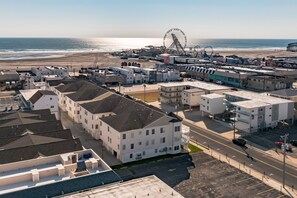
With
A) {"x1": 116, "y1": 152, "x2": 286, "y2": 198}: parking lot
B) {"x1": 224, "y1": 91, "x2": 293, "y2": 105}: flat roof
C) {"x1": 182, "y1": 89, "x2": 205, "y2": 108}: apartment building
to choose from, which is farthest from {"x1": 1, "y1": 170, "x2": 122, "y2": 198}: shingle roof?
{"x1": 182, "y1": 89, "x2": 205, "y2": 108}: apartment building

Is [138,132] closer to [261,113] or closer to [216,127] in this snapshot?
[216,127]

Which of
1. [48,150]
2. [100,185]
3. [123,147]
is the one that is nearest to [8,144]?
[48,150]

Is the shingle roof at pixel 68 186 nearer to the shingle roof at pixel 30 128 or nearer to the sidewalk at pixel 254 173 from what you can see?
the shingle roof at pixel 30 128

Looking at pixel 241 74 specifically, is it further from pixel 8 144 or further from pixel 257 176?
pixel 8 144

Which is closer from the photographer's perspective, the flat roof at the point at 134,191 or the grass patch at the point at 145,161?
the flat roof at the point at 134,191

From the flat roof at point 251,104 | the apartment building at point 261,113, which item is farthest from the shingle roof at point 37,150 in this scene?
the flat roof at point 251,104
